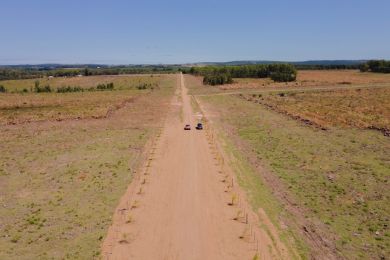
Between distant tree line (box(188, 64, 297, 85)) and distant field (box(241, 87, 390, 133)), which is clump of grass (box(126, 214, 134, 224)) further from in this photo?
distant tree line (box(188, 64, 297, 85))

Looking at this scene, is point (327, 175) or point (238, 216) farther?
point (327, 175)

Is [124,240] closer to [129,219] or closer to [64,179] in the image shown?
[129,219]

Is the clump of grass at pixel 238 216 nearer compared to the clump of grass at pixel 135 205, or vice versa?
the clump of grass at pixel 238 216

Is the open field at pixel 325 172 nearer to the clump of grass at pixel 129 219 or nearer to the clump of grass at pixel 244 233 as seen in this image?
the clump of grass at pixel 244 233

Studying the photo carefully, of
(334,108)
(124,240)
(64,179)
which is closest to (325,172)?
(124,240)

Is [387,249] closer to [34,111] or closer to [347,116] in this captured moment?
[347,116]

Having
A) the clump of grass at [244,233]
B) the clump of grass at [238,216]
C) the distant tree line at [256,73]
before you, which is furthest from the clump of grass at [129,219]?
the distant tree line at [256,73]

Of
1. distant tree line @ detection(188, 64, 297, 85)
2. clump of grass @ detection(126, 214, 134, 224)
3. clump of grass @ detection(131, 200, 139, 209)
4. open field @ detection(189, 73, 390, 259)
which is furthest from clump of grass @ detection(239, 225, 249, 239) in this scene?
distant tree line @ detection(188, 64, 297, 85)
